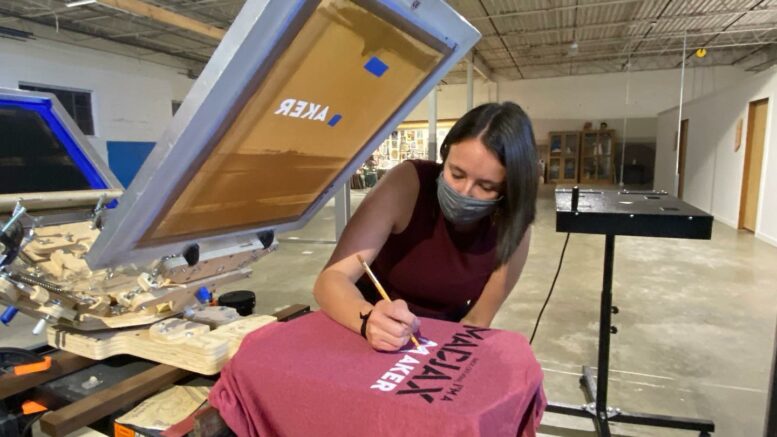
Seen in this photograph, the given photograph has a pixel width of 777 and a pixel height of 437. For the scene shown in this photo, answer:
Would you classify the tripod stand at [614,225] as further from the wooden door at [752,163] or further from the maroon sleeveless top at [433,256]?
the wooden door at [752,163]

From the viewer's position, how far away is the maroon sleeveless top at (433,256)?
1119 millimetres

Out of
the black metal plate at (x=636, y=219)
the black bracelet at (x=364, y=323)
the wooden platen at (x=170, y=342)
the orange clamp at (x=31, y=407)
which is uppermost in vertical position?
the black metal plate at (x=636, y=219)

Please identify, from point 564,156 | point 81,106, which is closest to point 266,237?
point 81,106

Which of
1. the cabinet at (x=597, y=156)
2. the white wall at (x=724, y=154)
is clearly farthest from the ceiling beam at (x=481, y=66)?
the white wall at (x=724, y=154)

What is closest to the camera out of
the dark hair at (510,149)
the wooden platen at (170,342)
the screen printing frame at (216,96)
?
the screen printing frame at (216,96)

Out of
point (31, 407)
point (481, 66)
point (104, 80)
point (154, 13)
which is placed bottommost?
point (31, 407)

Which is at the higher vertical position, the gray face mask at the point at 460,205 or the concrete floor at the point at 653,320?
the gray face mask at the point at 460,205

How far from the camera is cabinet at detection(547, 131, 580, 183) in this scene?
1146 centimetres

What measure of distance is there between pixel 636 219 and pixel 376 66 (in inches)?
38.8

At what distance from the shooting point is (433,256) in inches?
44.0

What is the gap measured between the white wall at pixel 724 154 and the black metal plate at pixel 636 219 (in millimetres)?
5192

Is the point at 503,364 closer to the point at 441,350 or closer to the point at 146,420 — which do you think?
the point at 441,350

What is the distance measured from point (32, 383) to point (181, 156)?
1.97ft

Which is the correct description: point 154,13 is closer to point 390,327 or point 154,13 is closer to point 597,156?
point 390,327
